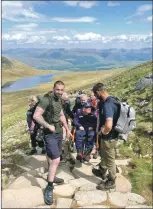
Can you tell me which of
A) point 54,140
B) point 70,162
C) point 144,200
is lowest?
point 144,200

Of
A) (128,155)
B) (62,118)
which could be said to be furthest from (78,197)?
(128,155)

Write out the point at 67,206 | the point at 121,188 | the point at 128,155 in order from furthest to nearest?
the point at 128,155
the point at 121,188
the point at 67,206

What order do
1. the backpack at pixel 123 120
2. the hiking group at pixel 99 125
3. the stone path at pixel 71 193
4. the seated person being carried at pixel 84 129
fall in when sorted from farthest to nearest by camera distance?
the seated person being carried at pixel 84 129 < the backpack at pixel 123 120 < the stone path at pixel 71 193 < the hiking group at pixel 99 125

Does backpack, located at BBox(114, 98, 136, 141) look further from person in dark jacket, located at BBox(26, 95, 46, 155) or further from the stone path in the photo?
person in dark jacket, located at BBox(26, 95, 46, 155)

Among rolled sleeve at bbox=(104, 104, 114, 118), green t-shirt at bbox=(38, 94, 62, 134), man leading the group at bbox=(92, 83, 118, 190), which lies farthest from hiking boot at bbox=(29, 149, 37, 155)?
rolled sleeve at bbox=(104, 104, 114, 118)

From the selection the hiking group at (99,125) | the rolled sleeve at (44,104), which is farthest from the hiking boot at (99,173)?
the rolled sleeve at (44,104)

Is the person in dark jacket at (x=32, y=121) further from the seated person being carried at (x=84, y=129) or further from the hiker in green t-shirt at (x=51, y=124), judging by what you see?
the hiker in green t-shirt at (x=51, y=124)

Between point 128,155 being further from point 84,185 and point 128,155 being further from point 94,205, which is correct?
point 94,205
